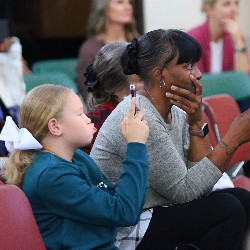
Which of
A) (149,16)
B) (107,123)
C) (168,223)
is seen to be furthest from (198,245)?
(149,16)

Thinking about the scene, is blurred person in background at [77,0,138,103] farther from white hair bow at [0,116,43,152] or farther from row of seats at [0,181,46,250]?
row of seats at [0,181,46,250]

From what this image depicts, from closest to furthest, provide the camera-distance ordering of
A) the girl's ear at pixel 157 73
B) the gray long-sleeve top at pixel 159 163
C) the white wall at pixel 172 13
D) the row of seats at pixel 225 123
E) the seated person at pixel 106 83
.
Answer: the gray long-sleeve top at pixel 159 163
the girl's ear at pixel 157 73
the seated person at pixel 106 83
the row of seats at pixel 225 123
the white wall at pixel 172 13

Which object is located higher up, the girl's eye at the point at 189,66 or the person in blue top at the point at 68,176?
the girl's eye at the point at 189,66

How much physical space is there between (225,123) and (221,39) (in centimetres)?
167

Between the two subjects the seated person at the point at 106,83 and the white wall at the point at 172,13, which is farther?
the white wall at the point at 172,13

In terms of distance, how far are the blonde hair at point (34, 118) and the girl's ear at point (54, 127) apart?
0.04ft

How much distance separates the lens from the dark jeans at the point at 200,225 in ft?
10.2

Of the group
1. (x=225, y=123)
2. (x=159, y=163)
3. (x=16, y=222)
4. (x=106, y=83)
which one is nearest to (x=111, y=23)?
(x=225, y=123)

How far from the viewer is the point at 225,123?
442cm

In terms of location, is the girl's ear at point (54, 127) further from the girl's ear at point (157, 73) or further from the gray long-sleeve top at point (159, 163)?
the girl's ear at point (157, 73)

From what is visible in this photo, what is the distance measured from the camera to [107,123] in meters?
3.18

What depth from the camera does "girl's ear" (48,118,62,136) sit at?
2.82 metres

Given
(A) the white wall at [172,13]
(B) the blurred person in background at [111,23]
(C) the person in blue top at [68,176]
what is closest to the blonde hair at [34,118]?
(C) the person in blue top at [68,176]

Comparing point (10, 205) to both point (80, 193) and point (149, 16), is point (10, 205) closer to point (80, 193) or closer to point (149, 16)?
point (80, 193)
